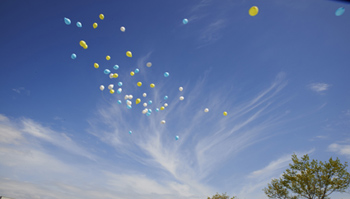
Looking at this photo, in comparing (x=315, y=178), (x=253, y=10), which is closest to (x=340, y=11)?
(x=253, y=10)

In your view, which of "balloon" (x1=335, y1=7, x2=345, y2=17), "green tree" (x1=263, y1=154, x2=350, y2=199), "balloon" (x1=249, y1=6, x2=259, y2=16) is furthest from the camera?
"green tree" (x1=263, y1=154, x2=350, y2=199)

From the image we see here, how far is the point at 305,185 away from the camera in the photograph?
46.5ft

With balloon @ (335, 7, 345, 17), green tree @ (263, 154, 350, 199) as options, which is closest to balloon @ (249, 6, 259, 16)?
balloon @ (335, 7, 345, 17)

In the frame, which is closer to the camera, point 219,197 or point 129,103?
point 129,103

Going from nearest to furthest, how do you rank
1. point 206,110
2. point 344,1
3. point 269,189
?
point 344,1
point 206,110
point 269,189

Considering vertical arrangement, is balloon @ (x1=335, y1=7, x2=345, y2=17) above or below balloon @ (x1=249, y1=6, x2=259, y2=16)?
below

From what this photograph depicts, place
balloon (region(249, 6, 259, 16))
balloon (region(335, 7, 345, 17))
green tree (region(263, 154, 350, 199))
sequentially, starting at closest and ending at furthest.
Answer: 1. balloon (region(335, 7, 345, 17))
2. balloon (region(249, 6, 259, 16))
3. green tree (region(263, 154, 350, 199))

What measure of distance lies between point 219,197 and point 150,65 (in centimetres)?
2513

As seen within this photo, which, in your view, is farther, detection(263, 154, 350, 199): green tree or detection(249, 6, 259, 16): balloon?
detection(263, 154, 350, 199): green tree

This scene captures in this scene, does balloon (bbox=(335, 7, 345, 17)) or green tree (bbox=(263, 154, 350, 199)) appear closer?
balloon (bbox=(335, 7, 345, 17))

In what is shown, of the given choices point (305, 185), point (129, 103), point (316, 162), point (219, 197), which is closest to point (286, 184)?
point (305, 185)

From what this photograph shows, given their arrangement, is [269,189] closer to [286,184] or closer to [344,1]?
[286,184]

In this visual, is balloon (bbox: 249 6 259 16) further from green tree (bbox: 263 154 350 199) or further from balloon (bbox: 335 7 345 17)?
green tree (bbox: 263 154 350 199)

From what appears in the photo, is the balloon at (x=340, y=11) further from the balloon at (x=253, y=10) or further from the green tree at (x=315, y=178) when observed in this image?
the green tree at (x=315, y=178)
